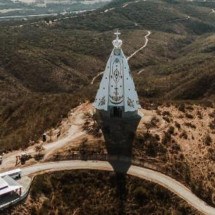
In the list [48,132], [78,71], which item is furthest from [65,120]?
[78,71]

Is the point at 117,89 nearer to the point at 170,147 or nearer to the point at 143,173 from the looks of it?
the point at 170,147

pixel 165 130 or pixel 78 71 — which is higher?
pixel 165 130

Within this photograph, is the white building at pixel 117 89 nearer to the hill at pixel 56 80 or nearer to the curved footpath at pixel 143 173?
the curved footpath at pixel 143 173

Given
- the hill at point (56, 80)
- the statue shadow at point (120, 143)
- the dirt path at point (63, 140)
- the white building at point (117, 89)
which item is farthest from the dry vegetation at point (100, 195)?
the hill at point (56, 80)

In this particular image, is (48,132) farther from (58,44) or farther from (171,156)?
(58,44)

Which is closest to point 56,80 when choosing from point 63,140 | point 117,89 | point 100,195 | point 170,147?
point 63,140

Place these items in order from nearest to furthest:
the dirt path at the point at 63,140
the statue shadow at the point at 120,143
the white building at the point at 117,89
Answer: the statue shadow at the point at 120,143 → the dirt path at the point at 63,140 → the white building at the point at 117,89
